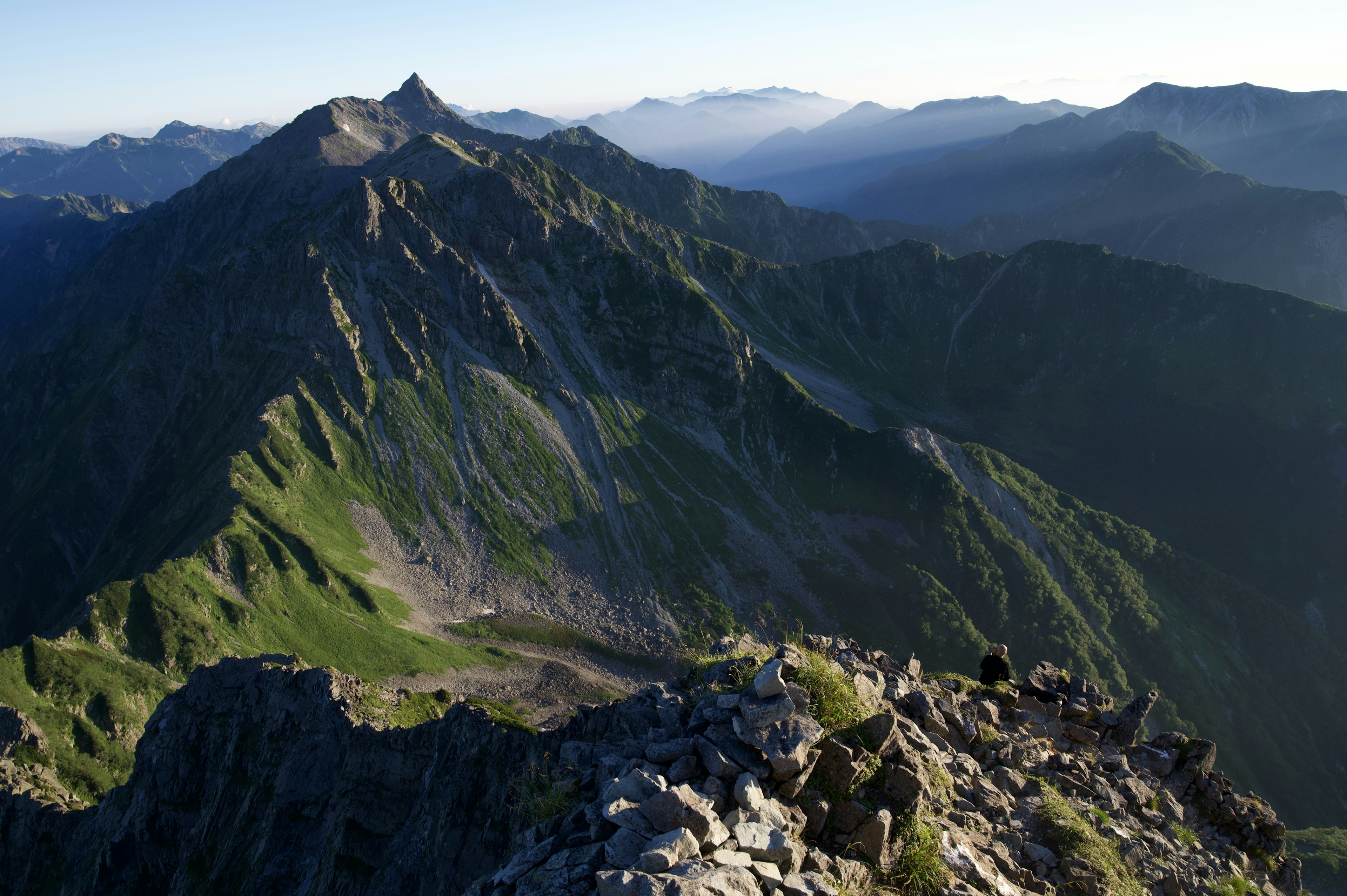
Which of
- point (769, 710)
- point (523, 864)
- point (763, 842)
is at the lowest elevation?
point (523, 864)

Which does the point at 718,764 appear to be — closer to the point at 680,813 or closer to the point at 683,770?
the point at 683,770

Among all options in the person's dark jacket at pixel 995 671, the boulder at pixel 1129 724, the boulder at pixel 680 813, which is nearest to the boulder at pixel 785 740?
the boulder at pixel 680 813

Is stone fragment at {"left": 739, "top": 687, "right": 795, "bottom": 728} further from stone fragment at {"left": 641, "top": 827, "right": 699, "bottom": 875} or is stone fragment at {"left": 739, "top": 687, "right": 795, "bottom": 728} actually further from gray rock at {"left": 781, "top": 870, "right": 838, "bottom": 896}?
stone fragment at {"left": 641, "top": 827, "right": 699, "bottom": 875}

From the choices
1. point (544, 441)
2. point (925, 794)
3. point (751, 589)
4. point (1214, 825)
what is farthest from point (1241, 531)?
point (925, 794)

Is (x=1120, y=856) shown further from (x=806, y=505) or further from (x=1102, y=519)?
(x=1102, y=519)

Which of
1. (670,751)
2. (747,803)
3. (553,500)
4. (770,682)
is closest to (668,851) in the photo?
(747,803)

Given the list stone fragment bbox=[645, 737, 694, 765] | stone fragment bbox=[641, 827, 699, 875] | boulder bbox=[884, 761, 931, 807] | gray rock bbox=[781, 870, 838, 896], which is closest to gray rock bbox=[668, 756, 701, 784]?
stone fragment bbox=[645, 737, 694, 765]
